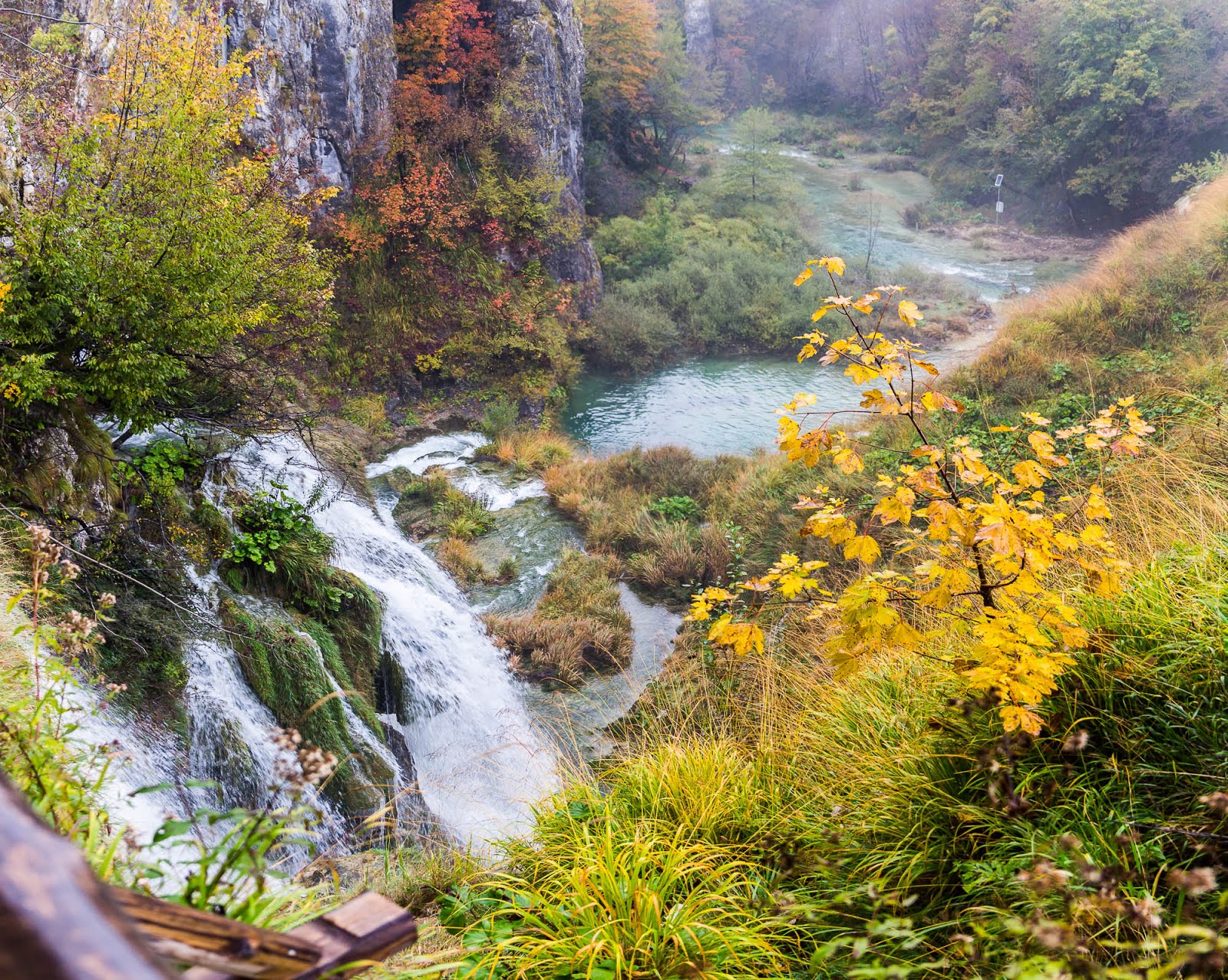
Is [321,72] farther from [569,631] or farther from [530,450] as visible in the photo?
[569,631]

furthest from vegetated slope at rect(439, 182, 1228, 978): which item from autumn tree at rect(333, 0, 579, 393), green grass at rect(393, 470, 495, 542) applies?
Answer: autumn tree at rect(333, 0, 579, 393)

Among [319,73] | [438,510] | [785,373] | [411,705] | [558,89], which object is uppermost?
[558,89]

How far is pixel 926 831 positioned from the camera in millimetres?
2504

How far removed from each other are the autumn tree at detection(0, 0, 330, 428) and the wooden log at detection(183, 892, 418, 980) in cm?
416

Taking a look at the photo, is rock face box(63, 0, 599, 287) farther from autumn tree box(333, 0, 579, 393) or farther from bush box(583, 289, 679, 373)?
bush box(583, 289, 679, 373)

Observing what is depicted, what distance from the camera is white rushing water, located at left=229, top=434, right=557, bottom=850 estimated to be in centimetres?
576

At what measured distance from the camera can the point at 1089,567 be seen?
8.58 feet

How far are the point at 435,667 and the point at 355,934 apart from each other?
601 cm

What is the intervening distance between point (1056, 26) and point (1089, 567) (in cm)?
2741

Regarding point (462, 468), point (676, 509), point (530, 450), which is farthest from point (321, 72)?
point (676, 509)

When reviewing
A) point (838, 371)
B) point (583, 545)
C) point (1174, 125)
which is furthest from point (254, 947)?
point (1174, 125)

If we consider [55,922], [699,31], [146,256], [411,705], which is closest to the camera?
[55,922]

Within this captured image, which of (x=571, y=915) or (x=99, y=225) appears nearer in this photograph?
(x=571, y=915)

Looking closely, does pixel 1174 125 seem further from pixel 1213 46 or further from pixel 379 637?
pixel 379 637
